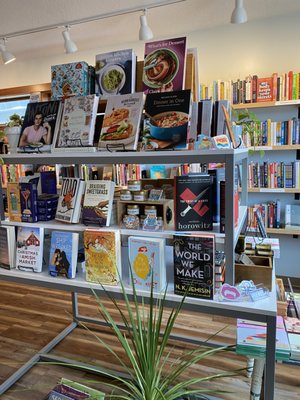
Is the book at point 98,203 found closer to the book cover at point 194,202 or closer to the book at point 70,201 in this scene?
the book at point 70,201

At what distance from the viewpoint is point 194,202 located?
1.39m

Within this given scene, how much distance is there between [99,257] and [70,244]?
191 mm

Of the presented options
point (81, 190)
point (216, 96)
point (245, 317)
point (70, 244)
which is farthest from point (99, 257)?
point (216, 96)

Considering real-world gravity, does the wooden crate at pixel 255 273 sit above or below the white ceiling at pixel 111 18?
below

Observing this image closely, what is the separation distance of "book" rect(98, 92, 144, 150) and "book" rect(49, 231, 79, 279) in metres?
0.50

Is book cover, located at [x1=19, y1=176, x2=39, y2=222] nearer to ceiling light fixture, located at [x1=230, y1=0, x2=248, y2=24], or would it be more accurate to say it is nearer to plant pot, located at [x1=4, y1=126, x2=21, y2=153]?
plant pot, located at [x1=4, y1=126, x2=21, y2=153]

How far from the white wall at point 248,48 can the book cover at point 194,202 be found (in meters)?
2.21

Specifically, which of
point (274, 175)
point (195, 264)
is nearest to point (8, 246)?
point (195, 264)

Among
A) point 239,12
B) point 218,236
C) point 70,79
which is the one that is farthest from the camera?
point 239,12

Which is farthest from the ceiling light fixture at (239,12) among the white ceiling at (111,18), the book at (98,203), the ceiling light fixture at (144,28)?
the book at (98,203)

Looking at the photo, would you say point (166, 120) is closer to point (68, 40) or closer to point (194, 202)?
point (194, 202)

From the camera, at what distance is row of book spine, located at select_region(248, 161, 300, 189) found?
295 cm

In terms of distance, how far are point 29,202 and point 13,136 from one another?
1.25 feet

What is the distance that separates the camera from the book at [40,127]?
1.67 meters
